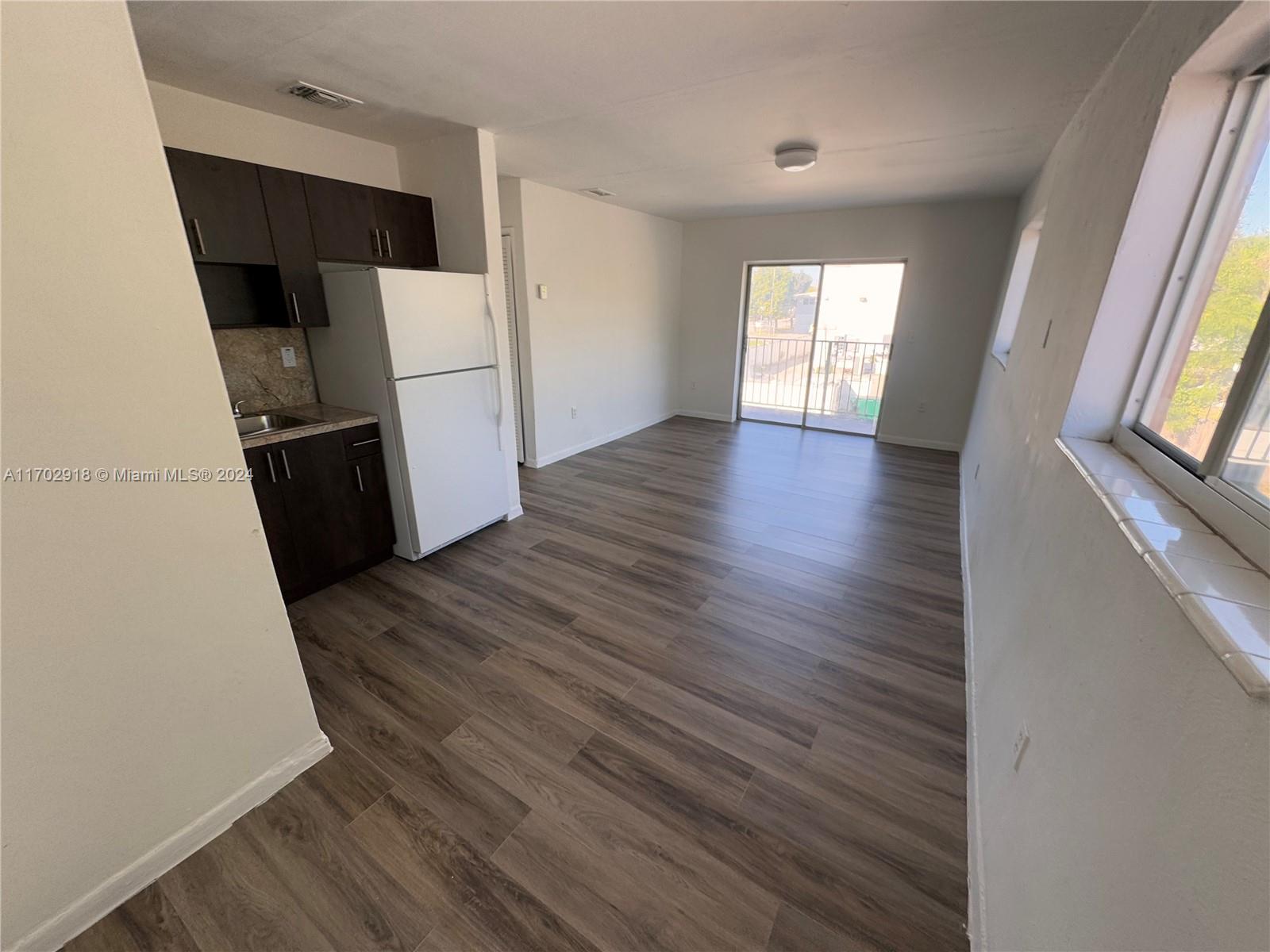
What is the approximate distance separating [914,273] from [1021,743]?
494cm

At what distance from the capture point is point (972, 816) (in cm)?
150

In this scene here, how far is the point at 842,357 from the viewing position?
233 inches

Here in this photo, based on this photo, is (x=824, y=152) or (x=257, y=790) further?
(x=824, y=152)

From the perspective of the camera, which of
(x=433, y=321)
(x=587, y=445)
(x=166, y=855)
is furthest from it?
(x=587, y=445)

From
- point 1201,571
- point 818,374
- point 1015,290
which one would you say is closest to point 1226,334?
point 1201,571

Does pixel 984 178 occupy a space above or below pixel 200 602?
above

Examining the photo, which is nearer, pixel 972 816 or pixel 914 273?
pixel 972 816

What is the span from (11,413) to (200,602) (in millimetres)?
604

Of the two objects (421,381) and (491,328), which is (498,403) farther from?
(421,381)

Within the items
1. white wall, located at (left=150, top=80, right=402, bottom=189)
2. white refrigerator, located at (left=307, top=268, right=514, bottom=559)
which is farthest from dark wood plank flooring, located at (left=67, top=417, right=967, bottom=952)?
white wall, located at (left=150, top=80, right=402, bottom=189)

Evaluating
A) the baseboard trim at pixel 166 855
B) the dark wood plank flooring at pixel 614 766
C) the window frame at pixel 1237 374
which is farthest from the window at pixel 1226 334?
the baseboard trim at pixel 166 855

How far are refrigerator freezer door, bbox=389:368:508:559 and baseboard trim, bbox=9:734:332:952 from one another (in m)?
1.44

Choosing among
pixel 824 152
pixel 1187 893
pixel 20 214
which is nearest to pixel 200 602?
pixel 20 214

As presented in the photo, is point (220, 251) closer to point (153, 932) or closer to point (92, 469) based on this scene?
point (92, 469)
